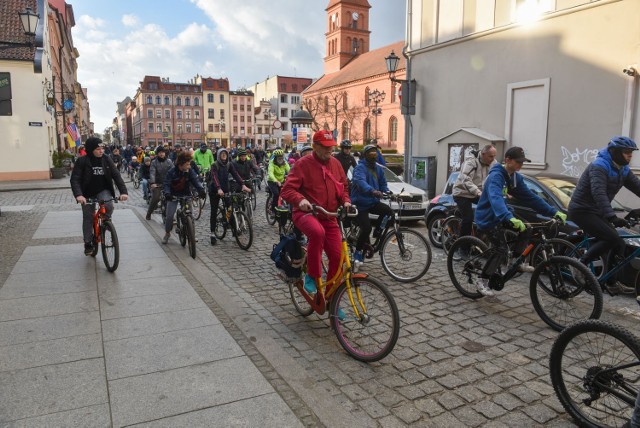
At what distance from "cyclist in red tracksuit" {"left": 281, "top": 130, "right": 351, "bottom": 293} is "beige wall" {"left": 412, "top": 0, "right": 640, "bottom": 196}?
10418 millimetres

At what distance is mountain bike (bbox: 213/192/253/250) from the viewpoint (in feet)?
29.5

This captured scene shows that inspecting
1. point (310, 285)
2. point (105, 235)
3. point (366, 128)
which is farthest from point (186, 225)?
point (366, 128)

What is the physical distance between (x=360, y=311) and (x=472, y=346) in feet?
3.87

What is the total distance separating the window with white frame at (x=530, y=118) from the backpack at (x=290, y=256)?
1159 centimetres

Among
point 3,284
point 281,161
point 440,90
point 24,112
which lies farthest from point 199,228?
point 24,112

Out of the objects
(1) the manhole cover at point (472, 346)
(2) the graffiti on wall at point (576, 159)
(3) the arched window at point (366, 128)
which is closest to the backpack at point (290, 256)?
(1) the manhole cover at point (472, 346)

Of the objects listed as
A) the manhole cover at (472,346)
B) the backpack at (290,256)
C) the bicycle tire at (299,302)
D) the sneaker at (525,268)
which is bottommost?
the manhole cover at (472,346)

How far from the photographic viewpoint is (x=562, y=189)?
25.0 ft

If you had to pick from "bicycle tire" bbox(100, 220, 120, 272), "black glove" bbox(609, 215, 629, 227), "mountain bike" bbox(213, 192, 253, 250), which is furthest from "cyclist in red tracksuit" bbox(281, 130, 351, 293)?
"mountain bike" bbox(213, 192, 253, 250)

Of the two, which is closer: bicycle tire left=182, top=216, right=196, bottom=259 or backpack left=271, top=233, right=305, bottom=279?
backpack left=271, top=233, right=305, bottom=279

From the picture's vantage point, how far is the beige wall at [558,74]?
1218cm

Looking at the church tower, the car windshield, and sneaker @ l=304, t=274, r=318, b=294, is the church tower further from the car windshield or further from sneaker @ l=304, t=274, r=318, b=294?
sneaker @ l=304, t=274, r=318, b=294

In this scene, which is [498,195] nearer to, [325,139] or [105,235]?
[325,139]

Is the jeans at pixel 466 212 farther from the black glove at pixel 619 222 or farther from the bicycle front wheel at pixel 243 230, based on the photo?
the bicycle front wheel at pixel 243 230
